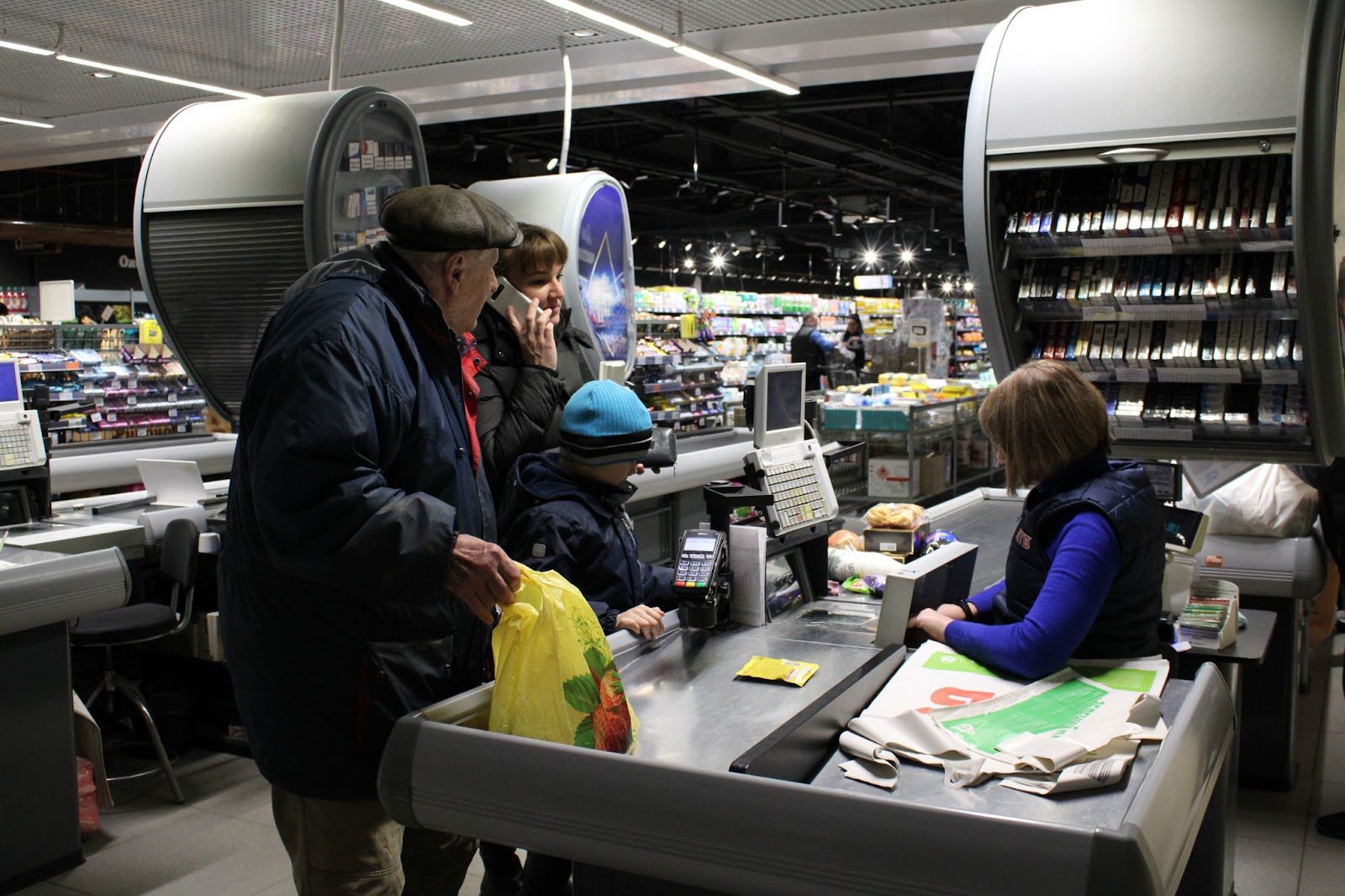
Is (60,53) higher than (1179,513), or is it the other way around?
(60,53)

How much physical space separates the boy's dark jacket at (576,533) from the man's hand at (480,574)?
1.96 feet

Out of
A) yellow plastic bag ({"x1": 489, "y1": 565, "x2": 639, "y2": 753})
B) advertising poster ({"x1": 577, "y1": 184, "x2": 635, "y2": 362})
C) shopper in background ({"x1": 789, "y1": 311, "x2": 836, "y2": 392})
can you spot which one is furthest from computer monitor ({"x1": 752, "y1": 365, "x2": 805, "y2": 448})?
shopper in background ({"x1": 789, "y1": 311, "x2": 836, "y2": 392})

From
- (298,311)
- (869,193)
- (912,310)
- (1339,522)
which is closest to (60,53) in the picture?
(298,311)

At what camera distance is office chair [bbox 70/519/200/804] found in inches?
156

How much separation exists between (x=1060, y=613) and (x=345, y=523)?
4.26ft

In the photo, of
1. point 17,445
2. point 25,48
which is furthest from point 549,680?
point 25,48

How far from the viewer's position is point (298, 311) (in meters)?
1.78

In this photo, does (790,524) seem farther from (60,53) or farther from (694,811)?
(60,53)

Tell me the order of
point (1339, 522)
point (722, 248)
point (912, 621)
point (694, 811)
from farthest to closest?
point (722, 248) → point (1339, 522) → point (912, 621) → point (694, 811)

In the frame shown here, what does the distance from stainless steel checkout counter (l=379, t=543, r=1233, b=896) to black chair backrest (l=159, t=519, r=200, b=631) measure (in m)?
2.67

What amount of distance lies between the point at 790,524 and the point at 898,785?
3.56 ft

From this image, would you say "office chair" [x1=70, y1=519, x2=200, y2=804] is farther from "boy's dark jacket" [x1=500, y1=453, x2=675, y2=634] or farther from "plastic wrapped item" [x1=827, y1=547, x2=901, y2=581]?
"plastic wrapped item" [x1=827, y1=547, x2=901, y2=581]

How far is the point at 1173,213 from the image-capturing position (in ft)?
9.60

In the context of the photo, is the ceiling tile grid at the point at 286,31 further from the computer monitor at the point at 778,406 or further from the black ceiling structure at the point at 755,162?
the black ceiling structure at the point at 755,162
